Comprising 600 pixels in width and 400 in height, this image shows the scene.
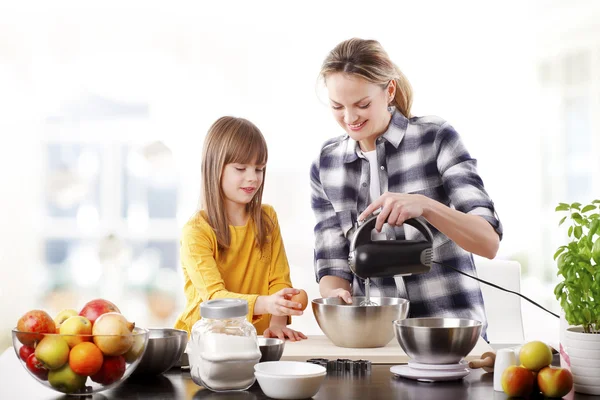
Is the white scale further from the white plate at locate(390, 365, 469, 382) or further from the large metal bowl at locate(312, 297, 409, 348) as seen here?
the large metal bowl at locate(312, 297, 409, 348)

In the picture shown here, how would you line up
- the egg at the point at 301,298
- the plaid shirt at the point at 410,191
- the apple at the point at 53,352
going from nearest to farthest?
the apple at the point at 53,352
the egg at the point at 301,298
the plaid shirt at the point at 410,191

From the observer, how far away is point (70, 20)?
5062 mm

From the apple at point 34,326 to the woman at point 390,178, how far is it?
0.89 m

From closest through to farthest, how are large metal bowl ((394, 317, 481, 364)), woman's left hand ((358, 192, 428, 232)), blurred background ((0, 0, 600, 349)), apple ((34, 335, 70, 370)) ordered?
apple ((34, 335, 70, 370)) < large metal bowl ((394, 317, 481, 364)) < woman's left hand ((358, 192, 428, 232)) < blurred background ((0, 0, 600, 349))

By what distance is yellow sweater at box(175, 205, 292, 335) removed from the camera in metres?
2.19

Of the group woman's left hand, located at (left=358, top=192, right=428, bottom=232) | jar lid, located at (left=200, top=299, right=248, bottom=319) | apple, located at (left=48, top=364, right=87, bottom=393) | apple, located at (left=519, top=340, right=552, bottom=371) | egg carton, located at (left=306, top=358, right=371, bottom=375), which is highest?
woman's left hand, located at (left=358, top=192, right=428, bottom=232)

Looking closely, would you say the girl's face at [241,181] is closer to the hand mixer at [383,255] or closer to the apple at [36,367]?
the hand mixer at [383,255]

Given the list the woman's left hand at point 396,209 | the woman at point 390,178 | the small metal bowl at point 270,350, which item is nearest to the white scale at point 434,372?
the small metal bowl at point 270,350

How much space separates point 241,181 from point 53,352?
117 centimetres

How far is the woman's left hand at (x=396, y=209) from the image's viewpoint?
1.71 meters

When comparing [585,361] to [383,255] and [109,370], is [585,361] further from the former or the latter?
[109,370]

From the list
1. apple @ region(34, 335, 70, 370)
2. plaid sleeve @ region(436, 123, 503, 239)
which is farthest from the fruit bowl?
plaid sleeve @ region(436, 123, 503, 239)

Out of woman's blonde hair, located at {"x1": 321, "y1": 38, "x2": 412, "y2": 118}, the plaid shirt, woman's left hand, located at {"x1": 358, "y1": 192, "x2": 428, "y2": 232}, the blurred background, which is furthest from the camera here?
the blurred background

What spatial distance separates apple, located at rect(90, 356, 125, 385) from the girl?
939 mm
